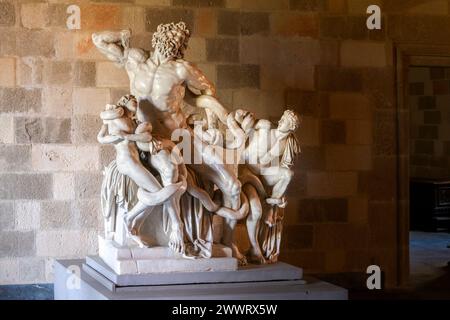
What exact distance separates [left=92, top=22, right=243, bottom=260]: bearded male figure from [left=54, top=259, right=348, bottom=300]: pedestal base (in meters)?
0.27

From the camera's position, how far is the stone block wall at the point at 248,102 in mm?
6777

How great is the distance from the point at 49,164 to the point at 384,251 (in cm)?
261

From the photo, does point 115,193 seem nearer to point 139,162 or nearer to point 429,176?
point 139,162

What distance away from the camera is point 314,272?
7.29m

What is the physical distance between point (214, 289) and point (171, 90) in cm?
116

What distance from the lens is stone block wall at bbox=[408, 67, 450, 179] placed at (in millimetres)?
10922

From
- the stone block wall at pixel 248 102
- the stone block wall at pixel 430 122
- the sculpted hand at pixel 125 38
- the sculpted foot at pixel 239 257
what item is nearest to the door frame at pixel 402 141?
the stone block wall at pixel 248 102

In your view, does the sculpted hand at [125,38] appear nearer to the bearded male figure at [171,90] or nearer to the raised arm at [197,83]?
the bearded male figure at [171,90]

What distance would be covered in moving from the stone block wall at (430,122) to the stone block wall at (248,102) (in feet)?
11.7

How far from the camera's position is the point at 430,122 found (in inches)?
436

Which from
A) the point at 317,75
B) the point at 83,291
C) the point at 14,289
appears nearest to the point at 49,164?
the point at 14,289

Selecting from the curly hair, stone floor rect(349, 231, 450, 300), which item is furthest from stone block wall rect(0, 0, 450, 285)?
the curly hair

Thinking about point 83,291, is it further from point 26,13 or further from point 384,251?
point 384,251

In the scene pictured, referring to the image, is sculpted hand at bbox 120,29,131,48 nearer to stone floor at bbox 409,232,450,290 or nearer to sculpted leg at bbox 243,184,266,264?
sculpted leg at bbox 243,184,266,264
